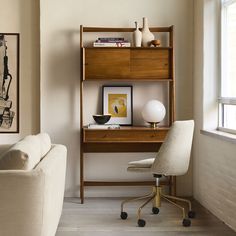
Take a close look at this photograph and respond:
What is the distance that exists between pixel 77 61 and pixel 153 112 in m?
1.05

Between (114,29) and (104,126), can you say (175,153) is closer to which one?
(104,126)

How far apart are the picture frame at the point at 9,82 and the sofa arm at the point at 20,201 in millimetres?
2700

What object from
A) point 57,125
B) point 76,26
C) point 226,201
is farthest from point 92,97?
point 226,201

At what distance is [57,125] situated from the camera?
5082mm

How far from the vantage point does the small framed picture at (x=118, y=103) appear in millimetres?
5066

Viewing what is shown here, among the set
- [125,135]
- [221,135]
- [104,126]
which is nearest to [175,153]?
[221,135]

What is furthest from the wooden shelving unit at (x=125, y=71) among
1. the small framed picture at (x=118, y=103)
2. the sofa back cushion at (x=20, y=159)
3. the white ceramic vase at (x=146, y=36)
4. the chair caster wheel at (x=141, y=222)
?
the sofa back cushion at (x=20, y=159)

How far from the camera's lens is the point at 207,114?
467 centimetres

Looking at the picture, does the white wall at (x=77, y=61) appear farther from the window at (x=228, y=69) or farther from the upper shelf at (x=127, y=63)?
the window at (x=228, y=69)

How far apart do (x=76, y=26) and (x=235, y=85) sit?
6.21ft

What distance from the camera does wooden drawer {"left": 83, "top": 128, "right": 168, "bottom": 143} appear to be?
470 cm

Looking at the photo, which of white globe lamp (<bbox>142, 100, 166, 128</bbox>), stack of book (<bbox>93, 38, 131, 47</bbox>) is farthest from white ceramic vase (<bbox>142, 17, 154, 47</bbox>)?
white globe lamp (<bbox>142, 100, 166, 128</bbox>)

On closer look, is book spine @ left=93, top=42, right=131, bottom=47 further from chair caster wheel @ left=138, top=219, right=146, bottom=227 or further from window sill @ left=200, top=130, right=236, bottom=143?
chair caster wheel @ left=138, top=219, right=146, bottom=227

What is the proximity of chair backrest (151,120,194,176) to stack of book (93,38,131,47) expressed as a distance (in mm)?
1282
